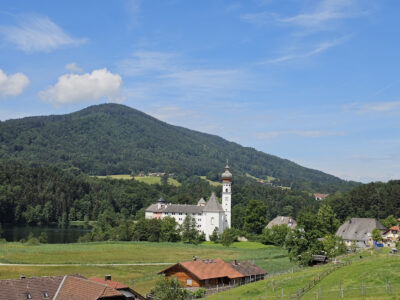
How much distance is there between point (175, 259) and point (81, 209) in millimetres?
104149

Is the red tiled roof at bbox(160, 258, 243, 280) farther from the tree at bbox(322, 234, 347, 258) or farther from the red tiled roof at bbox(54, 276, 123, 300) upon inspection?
the tree at bbox(322, 234, 347, 258)

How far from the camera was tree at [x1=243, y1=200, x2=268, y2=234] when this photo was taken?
4461 inches

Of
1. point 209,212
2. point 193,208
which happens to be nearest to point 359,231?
point 209,212

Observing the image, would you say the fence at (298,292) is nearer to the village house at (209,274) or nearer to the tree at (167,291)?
the village house at (209,274)

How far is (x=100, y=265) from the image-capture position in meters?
62.7

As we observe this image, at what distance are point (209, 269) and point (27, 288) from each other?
2037cm

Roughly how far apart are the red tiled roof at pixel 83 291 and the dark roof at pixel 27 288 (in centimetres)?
67

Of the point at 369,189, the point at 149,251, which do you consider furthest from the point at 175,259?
the point at 369,189

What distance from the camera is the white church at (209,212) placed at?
4250 inches

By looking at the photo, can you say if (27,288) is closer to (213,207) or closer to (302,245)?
(302,245)

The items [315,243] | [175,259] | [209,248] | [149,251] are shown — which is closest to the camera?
[315,243]

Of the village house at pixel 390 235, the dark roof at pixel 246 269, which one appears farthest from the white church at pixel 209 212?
the dark roof at pixel 246 269

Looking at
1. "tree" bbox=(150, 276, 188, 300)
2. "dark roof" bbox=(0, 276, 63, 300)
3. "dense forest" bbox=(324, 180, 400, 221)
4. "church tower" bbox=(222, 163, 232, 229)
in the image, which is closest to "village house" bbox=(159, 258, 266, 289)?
"tree" bbox=(150, 276, 188, 300)

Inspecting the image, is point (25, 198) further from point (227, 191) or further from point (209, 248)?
point (209, 248)
